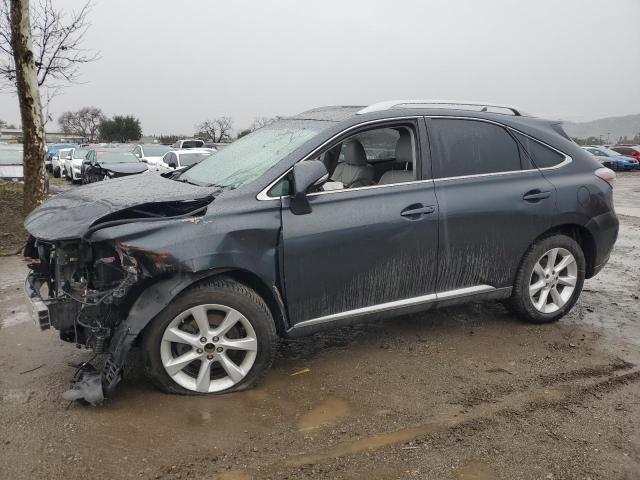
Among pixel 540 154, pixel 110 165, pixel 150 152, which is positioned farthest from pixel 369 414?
pixel 150 152

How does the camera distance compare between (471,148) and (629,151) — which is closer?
(471,148)

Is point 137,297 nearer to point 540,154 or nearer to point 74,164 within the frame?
point 540,154

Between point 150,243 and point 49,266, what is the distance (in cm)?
103

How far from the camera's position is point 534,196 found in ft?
14.5

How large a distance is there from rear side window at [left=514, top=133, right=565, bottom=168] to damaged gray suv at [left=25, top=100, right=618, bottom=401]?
0.01 m

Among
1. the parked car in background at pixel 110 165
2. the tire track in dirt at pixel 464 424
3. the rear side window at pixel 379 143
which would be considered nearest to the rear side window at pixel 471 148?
the rear side window at pixel 379 143

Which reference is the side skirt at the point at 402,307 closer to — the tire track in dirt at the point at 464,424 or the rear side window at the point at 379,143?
the tire track in dirt at the point at 464,424

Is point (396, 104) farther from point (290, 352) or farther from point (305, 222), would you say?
point (290, 352)

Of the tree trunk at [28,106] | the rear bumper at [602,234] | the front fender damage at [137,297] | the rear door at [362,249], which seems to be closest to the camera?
the front fender damage at [137,297]

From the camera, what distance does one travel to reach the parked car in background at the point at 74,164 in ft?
71.1

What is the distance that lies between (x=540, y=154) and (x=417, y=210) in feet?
4.60

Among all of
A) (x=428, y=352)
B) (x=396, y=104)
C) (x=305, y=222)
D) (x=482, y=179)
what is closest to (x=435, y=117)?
(x=396, y=104)

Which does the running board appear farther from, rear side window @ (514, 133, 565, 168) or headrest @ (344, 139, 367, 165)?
headrest @ (344, 139, 367, 165)

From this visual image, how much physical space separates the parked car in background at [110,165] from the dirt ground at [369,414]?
32.2ft
